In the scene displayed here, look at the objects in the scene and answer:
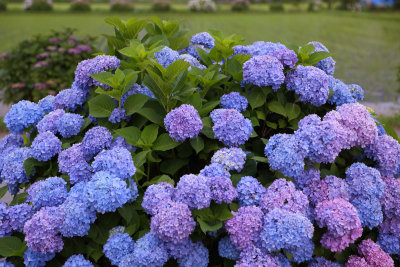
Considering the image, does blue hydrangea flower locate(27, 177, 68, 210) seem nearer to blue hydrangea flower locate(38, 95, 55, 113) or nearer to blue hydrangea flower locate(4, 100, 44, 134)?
blue hydrangea flower locate(4, 100, 44, 134)

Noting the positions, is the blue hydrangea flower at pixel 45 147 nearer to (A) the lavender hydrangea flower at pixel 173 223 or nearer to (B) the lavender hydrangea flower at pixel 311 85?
(A) the lavender hydrangea flower at pixel 173 223

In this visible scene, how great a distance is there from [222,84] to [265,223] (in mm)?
1034

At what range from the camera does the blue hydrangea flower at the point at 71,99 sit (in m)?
2.55

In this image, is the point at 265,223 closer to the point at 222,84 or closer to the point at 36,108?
the point at 222,84

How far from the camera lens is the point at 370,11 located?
23.9 meters

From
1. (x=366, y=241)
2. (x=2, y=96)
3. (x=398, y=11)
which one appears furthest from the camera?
(x=398, y=11)

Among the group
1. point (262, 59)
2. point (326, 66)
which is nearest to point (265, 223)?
point (262, 59)

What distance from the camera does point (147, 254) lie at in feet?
6.02

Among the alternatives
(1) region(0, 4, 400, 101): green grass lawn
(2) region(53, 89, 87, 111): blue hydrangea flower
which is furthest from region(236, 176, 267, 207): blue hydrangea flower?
(1) region(0, 4, 400, 101): green grass lawn

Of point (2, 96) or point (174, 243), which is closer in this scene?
point (174, 243)

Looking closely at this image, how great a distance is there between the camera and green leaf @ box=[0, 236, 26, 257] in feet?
6.77

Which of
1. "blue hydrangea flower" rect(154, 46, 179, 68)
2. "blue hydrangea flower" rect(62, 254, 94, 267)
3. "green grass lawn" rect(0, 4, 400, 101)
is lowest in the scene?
"green grass lawn" rect(0, 4, 400, 101)

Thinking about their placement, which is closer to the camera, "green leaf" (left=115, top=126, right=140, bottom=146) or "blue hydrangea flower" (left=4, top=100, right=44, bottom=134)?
"green leaf" (left=115, top=126, right=140, bottom=146)

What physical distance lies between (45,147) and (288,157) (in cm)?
120
